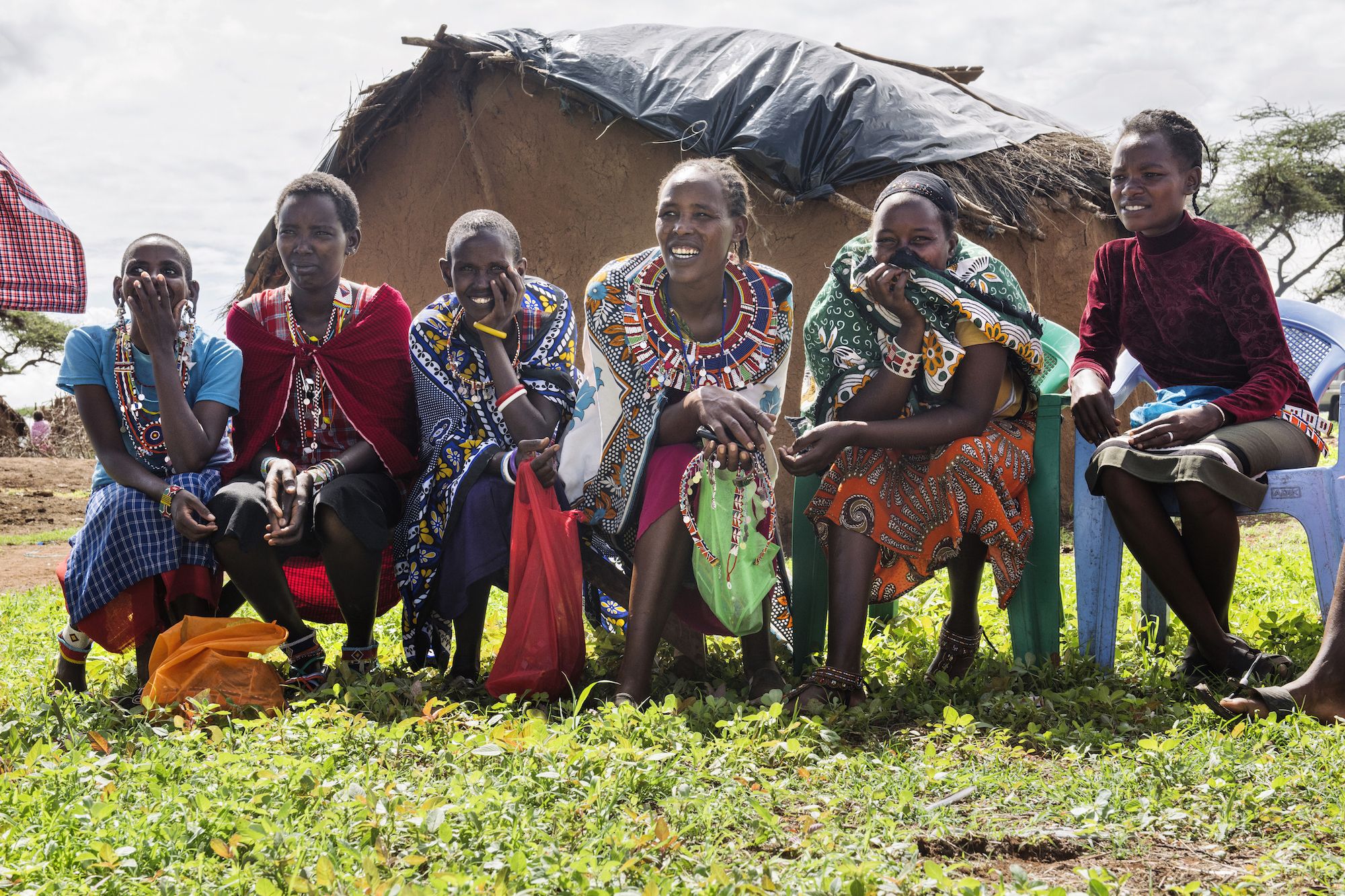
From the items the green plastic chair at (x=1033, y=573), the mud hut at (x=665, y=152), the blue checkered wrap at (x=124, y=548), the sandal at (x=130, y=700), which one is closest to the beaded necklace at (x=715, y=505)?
the green plastic chair at (x=1033, y=573)

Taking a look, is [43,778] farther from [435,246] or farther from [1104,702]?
[435,246]

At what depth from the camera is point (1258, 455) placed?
3170mm

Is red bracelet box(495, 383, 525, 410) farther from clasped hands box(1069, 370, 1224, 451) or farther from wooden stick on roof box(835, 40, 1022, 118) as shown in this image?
wooden stick on roof box(835, 40, 1022, 118)

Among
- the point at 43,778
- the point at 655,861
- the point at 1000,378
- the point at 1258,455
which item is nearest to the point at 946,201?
the point at 1000,378

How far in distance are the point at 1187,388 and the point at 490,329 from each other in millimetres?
2257

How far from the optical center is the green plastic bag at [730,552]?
3164mm

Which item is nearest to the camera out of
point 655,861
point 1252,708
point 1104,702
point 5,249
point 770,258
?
point 655,861

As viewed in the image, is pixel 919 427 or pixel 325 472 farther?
pixel 325 472

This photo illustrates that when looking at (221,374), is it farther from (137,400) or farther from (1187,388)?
(1187,388)

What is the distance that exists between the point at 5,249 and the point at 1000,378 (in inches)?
221

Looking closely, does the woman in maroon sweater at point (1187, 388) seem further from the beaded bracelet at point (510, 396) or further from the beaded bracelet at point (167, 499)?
the beaded bracelet at point (167, 499)

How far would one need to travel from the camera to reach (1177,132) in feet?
11.4

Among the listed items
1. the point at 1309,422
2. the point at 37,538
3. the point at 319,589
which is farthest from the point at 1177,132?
the point at 37,538

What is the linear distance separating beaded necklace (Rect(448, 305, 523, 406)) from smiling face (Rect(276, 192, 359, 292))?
1.67ft
